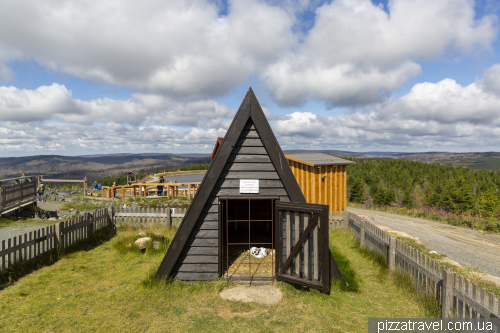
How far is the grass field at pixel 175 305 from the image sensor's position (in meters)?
4.48

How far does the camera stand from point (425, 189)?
56750mm

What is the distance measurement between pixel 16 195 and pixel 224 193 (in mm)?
13853

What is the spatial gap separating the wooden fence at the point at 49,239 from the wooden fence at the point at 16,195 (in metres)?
5.31

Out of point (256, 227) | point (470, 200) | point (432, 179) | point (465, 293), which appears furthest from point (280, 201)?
point (432, 179)

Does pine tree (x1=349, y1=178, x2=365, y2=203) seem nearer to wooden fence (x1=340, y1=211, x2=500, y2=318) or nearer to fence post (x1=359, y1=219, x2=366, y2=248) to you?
fence post (x1=359, y1=219, x2=366, y2=248)

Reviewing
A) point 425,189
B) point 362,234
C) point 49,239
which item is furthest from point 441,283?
point 425,189

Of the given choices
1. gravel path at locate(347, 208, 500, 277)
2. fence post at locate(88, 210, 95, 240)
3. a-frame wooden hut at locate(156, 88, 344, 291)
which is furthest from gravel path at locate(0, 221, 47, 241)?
gravel path at locate(347, 208, 500, 277)

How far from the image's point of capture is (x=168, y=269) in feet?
18.9

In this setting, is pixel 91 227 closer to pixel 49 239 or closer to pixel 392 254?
pixel 49 239

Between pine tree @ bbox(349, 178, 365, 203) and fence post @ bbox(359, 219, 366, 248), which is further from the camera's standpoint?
pine tree @ bbox(349, 178, 365, 203)

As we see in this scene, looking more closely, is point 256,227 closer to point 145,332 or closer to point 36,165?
point 145,332

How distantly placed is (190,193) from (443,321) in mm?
17657

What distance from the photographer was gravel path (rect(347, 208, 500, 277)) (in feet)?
29.3

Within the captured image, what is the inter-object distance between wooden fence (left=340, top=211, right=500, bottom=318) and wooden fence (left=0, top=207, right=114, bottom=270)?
9.62m
